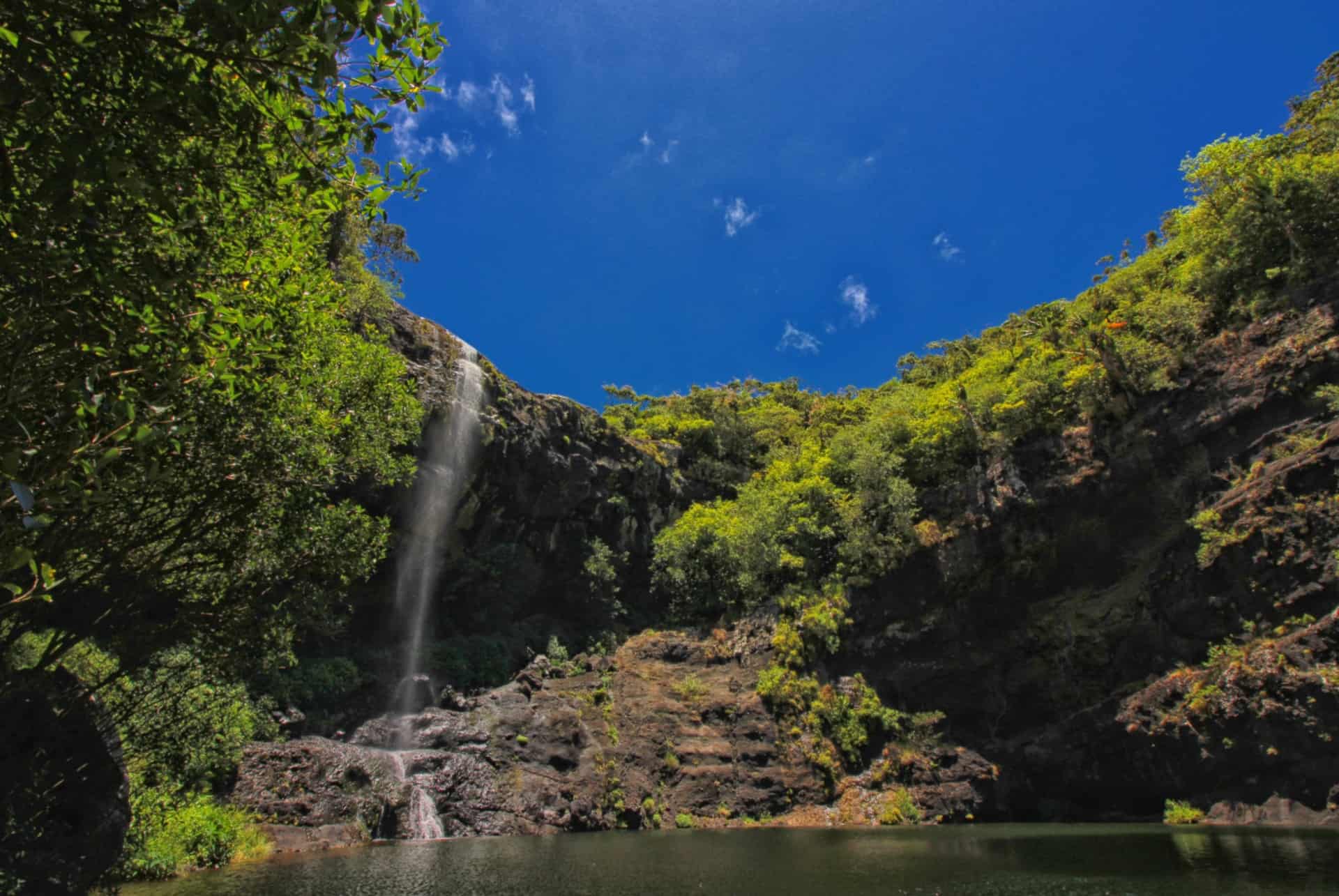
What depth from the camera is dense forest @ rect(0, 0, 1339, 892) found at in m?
3.62

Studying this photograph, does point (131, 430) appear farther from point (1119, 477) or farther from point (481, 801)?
point (1119, 477)

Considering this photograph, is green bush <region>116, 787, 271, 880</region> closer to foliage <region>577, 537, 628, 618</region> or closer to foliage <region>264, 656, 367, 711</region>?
foliage <region>264, 656, 367, 711</region>

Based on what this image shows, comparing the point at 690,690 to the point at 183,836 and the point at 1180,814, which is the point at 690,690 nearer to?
the point at 1180,814

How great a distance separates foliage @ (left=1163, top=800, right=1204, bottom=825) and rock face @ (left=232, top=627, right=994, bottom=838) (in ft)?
18.2

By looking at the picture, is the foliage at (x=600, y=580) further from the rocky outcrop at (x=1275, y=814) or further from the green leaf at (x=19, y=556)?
the green leaf at (x=19, y=556)

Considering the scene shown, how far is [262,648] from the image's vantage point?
10.8m

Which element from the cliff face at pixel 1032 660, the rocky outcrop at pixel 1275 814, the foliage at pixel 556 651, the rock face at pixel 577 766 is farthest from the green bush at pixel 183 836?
the rocky outcrop at pixel 1275 814

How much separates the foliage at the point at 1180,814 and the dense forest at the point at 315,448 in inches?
108

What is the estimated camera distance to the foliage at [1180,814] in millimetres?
21781

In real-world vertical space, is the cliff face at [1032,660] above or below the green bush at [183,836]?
above

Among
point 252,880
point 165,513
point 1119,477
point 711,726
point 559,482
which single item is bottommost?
point 252,880

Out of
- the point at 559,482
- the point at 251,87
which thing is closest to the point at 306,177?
the point at 251,87

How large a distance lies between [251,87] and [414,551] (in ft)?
106

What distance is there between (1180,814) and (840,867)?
15.1 m
